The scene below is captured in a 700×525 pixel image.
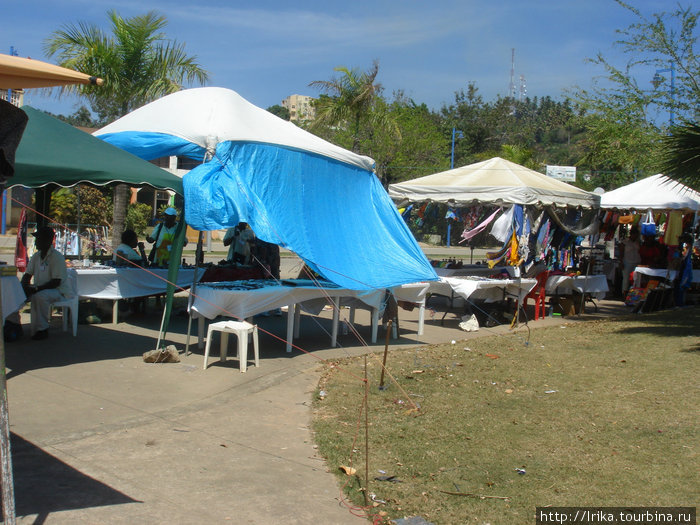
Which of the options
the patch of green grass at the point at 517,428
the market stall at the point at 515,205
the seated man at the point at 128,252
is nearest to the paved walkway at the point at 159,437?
the patch of green grass at the point at 517,428

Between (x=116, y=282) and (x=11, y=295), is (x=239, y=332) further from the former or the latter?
(x=116, y=282)

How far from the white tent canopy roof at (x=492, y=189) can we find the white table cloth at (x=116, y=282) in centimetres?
537

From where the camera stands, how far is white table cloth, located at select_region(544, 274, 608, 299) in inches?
555

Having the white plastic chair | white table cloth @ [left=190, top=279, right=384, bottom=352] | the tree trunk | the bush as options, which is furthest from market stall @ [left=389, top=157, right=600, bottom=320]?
the bush

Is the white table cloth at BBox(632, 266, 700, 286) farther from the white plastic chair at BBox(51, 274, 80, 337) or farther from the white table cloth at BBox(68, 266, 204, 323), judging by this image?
the white plastic chair at BBox(51, 274, 80, 337)

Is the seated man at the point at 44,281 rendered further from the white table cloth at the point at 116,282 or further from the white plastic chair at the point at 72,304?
the white table cloth at the point at 116,282

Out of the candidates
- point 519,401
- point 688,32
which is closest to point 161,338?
point 519,401

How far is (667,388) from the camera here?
7820 millimetres

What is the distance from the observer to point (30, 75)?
3566 mm

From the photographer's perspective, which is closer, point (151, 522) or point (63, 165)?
point (151, 522)

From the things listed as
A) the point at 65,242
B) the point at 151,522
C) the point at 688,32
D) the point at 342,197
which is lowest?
the point at 151,522

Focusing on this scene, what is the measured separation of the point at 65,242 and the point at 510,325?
28.2 ft

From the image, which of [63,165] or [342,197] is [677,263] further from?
[63,165]

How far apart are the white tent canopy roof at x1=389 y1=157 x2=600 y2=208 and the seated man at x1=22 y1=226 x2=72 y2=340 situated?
6.86 meters
